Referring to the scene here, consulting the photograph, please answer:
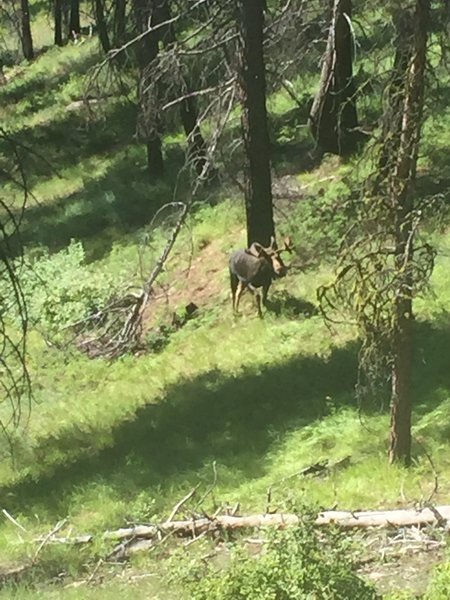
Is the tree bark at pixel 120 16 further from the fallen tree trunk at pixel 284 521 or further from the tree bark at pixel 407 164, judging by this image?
the fallen tree trunk at pixel 284 521

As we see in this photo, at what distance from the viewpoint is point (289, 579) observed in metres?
4.56

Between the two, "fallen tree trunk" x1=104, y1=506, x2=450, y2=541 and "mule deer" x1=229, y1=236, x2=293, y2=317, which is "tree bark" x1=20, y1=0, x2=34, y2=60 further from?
"fallen tree trunk" x1=104, y1=506, x2=450, y2=541

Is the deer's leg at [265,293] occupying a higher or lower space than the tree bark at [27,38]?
lower

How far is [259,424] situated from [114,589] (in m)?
4.43

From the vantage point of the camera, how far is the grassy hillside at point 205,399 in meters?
9.16

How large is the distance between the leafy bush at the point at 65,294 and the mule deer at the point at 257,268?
3191 millimetres

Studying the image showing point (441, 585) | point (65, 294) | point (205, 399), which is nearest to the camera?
point (441, 585)

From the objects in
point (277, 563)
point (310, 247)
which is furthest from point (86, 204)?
point (277, 563)

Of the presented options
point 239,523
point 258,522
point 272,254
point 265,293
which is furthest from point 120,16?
point 258,522

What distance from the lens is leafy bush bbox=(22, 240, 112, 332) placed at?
17562mm

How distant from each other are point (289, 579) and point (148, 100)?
11.6 meters

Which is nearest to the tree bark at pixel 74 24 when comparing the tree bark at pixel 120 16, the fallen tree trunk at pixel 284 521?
the tree bark at pixel 120 16

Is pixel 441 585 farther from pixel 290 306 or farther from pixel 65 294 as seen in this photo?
pixel 65 294

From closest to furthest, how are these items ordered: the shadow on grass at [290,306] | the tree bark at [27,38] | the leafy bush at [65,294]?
the shadow on grass at [290,306] < the leafy bush at [65,294] < the tree bark at [27,38]
